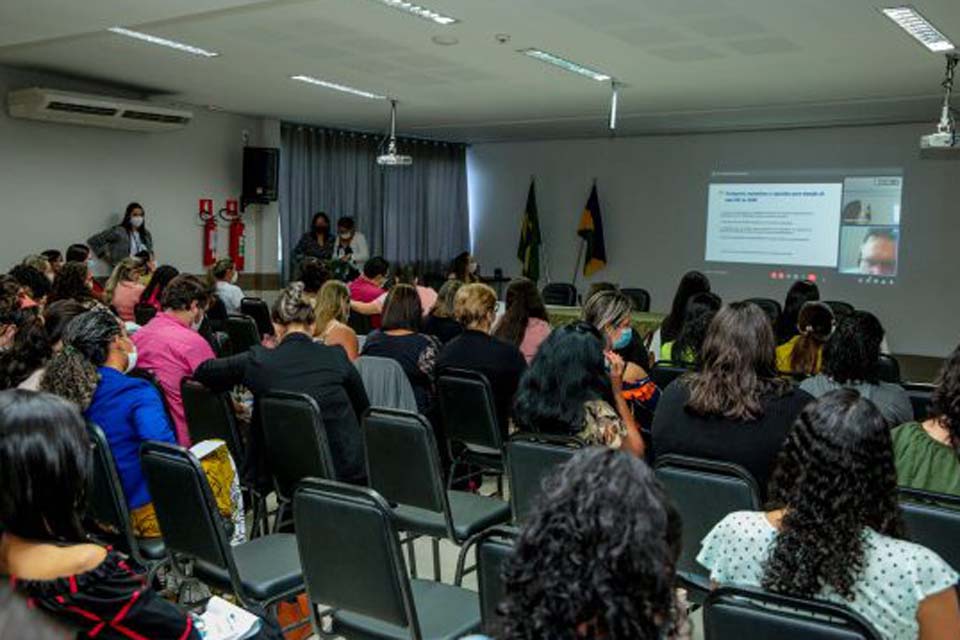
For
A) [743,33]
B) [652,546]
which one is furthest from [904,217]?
[652,546]

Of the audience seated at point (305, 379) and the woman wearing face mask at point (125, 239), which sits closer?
the audience seated at point (305, 379)

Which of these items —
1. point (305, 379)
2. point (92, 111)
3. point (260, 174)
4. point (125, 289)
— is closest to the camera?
point (305, 379)

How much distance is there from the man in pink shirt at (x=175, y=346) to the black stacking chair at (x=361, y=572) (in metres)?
1.78

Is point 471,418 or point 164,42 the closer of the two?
point 471,418

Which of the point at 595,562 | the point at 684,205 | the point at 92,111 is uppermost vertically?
the point at 92,111

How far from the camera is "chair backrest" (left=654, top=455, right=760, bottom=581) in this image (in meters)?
2.58

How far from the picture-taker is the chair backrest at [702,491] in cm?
258

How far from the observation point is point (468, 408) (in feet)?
13.8

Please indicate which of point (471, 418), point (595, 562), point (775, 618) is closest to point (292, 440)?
point (471, 418)

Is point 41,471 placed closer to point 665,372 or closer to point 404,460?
point 404,460

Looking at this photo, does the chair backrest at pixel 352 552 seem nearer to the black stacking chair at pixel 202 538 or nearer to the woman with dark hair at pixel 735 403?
the black stacking chair at pixel 202 538

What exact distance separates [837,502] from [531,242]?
450 inches

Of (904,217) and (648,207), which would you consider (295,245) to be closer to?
(648,207)

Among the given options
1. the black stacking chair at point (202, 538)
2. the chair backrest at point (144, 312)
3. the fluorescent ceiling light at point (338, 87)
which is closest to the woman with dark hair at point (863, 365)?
the black stacking chair at point (202, 538)
